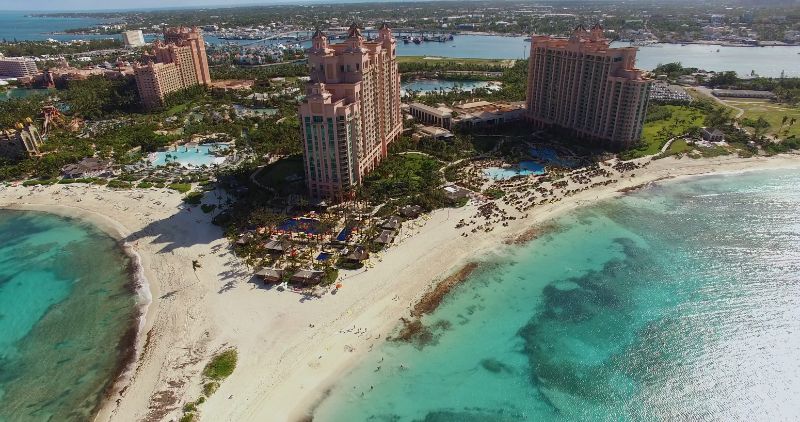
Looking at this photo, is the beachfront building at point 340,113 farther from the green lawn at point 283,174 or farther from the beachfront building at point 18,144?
the beachfront building at point 18,144

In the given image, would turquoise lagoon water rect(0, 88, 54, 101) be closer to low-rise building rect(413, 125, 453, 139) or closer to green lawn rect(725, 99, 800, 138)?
low-rise building rect(413, 125, 453, 139)

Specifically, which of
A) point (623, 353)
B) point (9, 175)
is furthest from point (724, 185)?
point (9, 175)

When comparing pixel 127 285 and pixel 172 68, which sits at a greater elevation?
pixel 172 68

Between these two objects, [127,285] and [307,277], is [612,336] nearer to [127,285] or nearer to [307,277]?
[307,277]

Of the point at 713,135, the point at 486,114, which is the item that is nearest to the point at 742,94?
the point at 713,135

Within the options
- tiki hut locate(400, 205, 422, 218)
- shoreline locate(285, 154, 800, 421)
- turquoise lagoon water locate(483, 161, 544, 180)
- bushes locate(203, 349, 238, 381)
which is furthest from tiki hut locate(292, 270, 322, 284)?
turquoise lagoon water locate(483, 161, 544, 180)

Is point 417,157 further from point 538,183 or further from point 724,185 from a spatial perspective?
point 724,185
